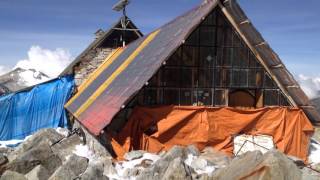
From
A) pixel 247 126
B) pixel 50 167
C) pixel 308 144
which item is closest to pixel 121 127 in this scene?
pixel 50 167

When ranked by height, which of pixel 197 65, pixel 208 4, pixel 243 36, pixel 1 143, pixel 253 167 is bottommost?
pixel 1 143

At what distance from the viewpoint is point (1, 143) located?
24562mm

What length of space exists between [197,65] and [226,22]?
192 cm

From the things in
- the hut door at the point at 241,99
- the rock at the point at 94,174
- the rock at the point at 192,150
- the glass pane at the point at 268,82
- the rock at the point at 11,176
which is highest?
the glass pane at the point at 268,82

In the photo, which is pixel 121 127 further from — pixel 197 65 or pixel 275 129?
pixel 275 129

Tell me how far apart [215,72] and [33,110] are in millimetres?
13826

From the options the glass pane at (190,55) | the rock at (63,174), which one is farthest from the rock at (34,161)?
the glass pane at (190,55)

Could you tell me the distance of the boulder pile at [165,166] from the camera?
1009cm

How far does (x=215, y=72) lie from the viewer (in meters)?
17.0

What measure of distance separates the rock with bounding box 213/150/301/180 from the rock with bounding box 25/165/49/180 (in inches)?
226

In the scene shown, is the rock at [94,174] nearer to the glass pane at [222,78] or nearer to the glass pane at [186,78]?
the glass pane at [186,78]

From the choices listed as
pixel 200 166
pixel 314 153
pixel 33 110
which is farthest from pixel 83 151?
pixel 33 110

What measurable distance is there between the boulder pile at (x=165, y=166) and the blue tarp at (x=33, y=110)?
8.97m

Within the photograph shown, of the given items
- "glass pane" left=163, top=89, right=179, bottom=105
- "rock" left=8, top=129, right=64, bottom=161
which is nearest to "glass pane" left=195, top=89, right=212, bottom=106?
"glass pane" left=163, top=89, right=179, bottom=105
